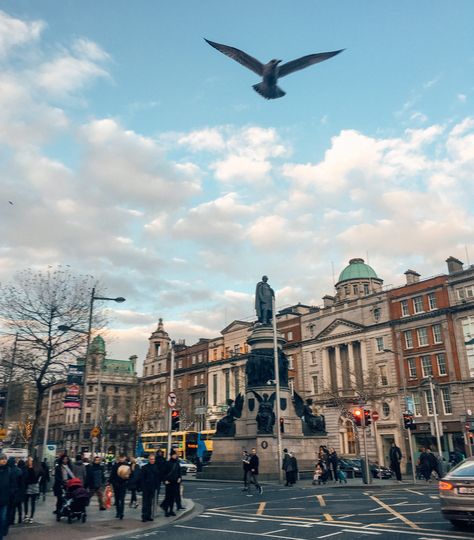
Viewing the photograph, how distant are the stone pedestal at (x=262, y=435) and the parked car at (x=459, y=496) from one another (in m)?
18.6

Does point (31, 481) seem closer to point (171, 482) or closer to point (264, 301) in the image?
point (171, 482)

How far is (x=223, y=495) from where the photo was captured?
22.0 meters

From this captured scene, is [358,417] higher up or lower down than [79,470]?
higher up

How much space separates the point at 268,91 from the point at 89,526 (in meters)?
12.3

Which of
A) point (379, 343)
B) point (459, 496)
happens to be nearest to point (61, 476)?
point (459, 496)

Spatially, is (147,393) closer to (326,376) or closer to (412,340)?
(326,376)

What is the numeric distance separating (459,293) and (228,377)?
121 feet

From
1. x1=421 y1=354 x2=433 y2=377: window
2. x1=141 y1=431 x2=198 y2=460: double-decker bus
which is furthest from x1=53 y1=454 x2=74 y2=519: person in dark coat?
x1=421 y1=354 x2=433 y2=377: window

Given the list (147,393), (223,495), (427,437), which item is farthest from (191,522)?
(147,393)

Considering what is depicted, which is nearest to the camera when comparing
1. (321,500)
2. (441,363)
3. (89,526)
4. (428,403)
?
(89,526)

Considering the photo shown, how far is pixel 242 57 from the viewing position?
13.9 metres

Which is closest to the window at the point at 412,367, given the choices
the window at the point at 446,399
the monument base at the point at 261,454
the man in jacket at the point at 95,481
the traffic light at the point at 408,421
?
the window at the point at 446,399

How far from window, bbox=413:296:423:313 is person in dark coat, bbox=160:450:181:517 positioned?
1817 inches

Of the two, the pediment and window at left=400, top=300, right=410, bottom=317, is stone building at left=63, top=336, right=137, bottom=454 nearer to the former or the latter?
the pediment
